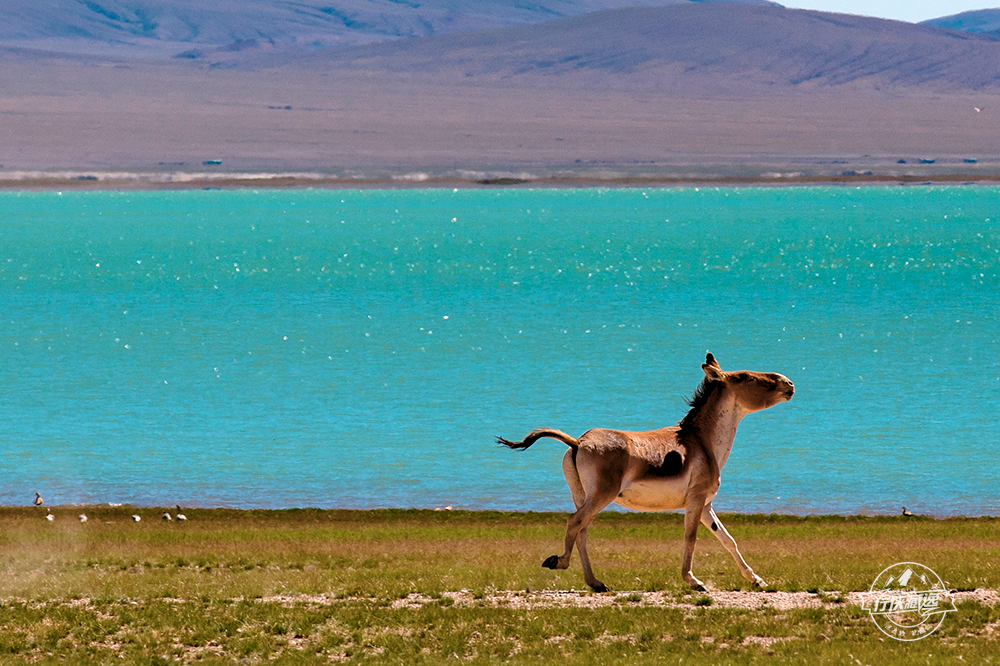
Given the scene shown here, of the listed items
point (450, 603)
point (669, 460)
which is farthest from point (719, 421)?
point (450, 603)

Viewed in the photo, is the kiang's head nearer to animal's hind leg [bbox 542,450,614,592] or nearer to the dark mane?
the dark mane

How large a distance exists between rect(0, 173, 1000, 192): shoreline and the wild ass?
160 meters

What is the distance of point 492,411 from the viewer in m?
39.8

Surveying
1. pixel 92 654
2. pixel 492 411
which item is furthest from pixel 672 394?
pixel 92 654

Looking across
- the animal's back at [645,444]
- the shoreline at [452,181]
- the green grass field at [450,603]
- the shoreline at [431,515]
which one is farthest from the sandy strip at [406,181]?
the animal's back at [645,444]

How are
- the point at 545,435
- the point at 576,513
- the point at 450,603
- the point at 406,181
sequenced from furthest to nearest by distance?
1. the point at 406,181
2. the point at 450,603
3. the point at 545,435
4. the point at 576,513

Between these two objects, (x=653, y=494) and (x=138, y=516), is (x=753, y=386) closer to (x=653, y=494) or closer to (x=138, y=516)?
(x=653, y=494)

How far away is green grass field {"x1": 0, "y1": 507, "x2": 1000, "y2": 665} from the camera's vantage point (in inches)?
448

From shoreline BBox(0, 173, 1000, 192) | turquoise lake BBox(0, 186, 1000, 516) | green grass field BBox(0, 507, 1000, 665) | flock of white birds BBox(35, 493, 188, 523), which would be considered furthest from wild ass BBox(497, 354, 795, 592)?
shoreline BBox(0, 173, 1000, 192)

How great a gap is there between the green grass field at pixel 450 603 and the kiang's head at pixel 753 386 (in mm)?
A: 1940

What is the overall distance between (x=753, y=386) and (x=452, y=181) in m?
174

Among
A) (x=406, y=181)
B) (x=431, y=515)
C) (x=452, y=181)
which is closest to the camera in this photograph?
(x=431, y=515)

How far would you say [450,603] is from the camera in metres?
13.0

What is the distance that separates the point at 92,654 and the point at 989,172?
18994 centimetres
